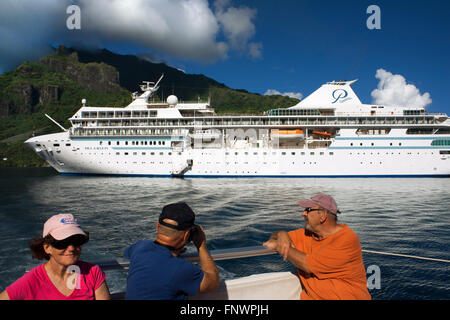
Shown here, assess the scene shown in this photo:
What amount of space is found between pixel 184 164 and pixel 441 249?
2269 cm

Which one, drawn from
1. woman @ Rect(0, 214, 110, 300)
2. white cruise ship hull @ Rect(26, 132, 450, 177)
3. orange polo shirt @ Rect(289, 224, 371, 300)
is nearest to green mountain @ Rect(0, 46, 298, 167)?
white cruise ship hull @ Rect(26, 132, 450, 177)

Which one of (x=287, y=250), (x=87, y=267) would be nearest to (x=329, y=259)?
(x=287, y=250)

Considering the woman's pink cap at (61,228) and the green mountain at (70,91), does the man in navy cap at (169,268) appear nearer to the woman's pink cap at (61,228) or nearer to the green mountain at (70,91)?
the woman's pink cap at (61,228)

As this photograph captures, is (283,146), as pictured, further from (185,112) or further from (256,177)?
(185,112)

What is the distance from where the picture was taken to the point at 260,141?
2803 cm

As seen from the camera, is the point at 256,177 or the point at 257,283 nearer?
the point at 257,283

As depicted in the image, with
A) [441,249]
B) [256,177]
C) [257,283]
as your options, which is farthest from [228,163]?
[257,283]

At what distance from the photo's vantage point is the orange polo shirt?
2.15 meters

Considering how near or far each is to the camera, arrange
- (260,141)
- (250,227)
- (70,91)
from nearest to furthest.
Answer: (250,227) → (260,141) → (70,91)

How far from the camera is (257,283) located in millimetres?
2363

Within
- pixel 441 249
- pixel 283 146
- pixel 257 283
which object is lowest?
pixel 441 249

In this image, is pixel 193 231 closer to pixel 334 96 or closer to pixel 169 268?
pixel 169 268

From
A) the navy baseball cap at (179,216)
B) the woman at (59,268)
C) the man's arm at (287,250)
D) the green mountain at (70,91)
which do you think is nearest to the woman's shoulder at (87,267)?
the woman at (59,268)

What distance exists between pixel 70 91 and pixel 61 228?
464 ft
